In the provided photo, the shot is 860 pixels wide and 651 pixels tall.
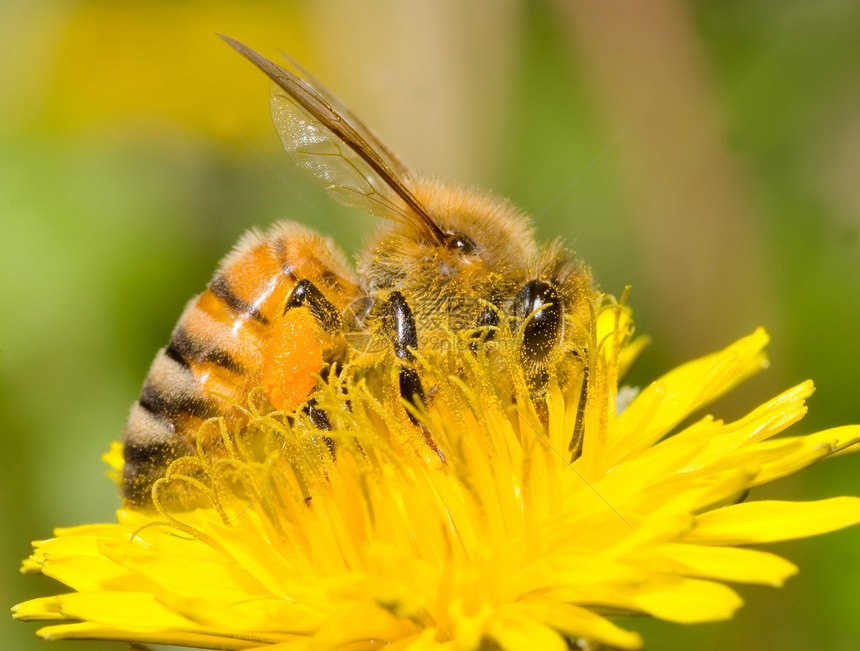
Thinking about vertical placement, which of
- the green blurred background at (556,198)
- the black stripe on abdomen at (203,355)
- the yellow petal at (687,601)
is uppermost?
the green blurred background at (556,198)

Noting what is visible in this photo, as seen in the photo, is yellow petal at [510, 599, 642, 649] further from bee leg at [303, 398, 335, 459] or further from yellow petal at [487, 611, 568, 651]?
bee leg at [303, 398, 335, 459]

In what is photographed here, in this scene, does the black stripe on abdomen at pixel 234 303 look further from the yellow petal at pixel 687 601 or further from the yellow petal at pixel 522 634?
the yellow petal at pixel 687 601

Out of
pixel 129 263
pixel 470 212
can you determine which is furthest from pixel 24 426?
pixel 470 212

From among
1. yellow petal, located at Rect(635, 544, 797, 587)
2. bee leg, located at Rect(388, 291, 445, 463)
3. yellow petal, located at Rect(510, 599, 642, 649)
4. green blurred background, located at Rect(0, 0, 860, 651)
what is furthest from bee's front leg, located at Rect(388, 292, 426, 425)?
green blurred background, located at Rect(0, 0, 860, 651)

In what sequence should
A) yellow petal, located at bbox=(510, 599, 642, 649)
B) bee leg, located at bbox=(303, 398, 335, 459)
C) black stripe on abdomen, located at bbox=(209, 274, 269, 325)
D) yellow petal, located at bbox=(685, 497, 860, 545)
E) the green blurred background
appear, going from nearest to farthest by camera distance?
1. yellow petal, located at bbox=(510, 599, 642, 649)
2. yellow petal, located at bbox=(685, 497, 860, 545)
3. bee leg, located at bbox=(303, 398, 335, 459)
4. black stripe on abdomen, located at bbox=(209, 274, 269, 325)
5. the green blurred background

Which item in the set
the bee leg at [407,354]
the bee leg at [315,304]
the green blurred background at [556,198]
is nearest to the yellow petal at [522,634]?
the bee leg at [407,354]

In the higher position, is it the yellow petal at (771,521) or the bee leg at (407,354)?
the bee leg at (407,354)
